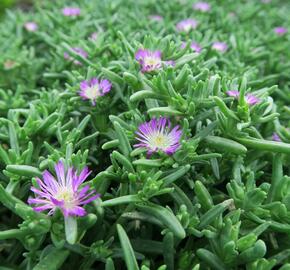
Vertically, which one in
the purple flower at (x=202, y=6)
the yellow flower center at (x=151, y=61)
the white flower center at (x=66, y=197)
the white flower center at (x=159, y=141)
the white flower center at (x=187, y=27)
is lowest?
the white flower center at (x=66, y=197)

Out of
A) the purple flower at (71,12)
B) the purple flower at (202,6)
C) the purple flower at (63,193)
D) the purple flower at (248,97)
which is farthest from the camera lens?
the purple flower at (202,6)

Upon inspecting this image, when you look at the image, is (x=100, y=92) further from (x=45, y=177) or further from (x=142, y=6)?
(x=142, y=6)

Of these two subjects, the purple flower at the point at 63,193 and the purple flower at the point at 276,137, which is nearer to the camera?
the purple flower at the point at 63,193

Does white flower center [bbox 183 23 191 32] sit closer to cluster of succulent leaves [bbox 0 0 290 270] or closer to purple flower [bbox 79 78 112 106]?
cluster of succulent leaves [bbox 0 0 290 270]

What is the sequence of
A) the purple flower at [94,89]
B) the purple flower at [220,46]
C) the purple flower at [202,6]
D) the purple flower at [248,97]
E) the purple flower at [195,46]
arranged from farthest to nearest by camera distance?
1. the purple flower at [202,6]
2. the purple flower at [220,46]
3. the purple flower at [195,46]
4. the purple flower at [94,89]
5. the purple flower at [248,97]

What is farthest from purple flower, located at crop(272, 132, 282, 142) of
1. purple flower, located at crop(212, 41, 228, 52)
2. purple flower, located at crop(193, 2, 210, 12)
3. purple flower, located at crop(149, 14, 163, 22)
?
purple flower, located at crop(193, 2, 210, 12)

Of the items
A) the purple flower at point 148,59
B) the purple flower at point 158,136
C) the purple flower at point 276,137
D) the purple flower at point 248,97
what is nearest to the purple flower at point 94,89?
the purple flower at point 148,59

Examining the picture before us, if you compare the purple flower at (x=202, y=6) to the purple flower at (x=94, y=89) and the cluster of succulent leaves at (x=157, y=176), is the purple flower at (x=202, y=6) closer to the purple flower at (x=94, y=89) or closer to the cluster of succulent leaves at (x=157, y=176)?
the cluster of succulent leaves at (x=157, y=176)
